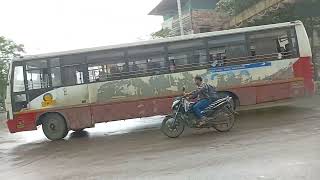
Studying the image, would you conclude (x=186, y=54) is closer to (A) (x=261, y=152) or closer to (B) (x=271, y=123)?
(B) (x=271, y=123)

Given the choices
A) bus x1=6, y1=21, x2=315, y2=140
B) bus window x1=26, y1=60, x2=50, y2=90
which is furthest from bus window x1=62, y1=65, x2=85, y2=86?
bus window x1=26, y1=60, x2=50, y2=90

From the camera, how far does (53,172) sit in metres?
9.02

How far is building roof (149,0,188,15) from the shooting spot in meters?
37.1

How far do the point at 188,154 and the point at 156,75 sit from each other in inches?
225

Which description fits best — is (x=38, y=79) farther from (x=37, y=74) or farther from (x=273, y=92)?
(x=273, y=92)

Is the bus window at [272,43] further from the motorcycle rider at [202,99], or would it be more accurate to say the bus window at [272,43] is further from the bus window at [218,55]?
the motorcycle rider at [202,99]

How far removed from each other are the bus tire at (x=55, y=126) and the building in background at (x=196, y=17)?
53.7 feet

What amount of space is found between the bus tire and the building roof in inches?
932

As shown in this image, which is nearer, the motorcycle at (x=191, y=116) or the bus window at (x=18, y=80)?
the motorcycle at (x=191, y=116)

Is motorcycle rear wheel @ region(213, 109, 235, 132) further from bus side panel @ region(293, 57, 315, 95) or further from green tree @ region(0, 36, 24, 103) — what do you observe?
green tree @ region(0, 36, 24, 103)

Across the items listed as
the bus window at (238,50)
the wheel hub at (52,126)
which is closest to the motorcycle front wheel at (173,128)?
the bus window at (238,50)

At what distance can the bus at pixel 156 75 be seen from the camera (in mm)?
14375

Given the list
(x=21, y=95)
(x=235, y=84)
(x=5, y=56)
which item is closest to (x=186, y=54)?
(x=235, y=84)

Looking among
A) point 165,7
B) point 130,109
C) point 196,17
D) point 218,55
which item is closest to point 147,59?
point 130,109
